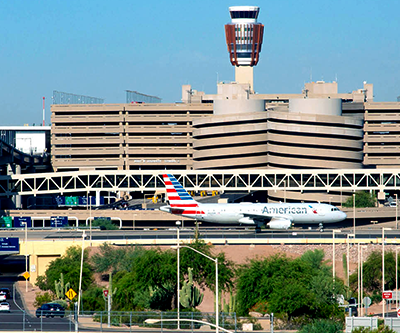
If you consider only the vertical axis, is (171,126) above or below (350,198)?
above

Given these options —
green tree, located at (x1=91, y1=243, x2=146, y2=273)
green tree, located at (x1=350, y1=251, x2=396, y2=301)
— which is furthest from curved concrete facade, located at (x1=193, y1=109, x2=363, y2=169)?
green tree, located at (x1=91, y1=243, x2=146, y2=273)

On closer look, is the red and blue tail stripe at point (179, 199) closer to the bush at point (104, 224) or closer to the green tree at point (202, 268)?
the bush at point (104, 224)

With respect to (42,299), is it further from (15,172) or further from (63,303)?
(15,172)

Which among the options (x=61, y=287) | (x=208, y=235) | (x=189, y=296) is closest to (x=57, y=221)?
(x=208, y=235)

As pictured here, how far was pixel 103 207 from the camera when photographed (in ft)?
504

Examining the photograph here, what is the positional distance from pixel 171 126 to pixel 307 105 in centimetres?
3545

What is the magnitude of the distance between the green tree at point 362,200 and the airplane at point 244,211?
142 feet

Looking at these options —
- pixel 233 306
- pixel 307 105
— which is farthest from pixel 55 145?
pixel 233 306

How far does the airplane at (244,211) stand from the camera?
10250cm

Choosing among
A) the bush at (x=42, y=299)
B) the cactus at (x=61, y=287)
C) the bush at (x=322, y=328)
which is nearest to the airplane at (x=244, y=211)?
the cactus at (x=61, y=287)

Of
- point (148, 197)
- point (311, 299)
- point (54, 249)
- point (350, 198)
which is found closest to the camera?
point (311, 299)

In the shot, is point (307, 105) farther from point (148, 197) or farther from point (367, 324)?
point (367, 324)

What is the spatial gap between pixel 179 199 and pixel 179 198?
5.3 inches

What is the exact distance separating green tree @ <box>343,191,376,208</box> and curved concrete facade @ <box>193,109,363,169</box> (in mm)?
10970
